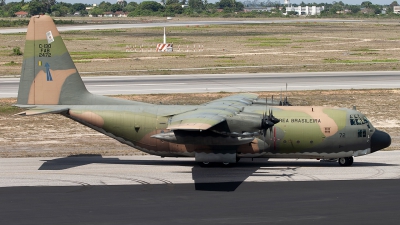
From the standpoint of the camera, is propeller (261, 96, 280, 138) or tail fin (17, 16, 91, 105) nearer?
propeller (261, 96, 280, 138)

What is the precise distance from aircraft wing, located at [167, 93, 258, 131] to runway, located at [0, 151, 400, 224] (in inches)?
109

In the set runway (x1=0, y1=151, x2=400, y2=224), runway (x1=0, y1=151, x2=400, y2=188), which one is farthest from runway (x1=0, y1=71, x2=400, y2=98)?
runway (x1=0, y1=151, x2=400, y2=224)

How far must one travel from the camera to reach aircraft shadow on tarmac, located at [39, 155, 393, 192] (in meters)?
25.8

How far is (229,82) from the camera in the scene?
2303 inches

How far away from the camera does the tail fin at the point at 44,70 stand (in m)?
29.3

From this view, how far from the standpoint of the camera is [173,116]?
28406 mm

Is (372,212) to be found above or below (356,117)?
below

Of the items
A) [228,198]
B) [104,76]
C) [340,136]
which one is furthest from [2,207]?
[104,76]

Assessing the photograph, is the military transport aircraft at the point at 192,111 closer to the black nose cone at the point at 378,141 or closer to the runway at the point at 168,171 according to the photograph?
the black nose cone at the point at 378,141

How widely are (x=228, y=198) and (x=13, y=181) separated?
9.89 m

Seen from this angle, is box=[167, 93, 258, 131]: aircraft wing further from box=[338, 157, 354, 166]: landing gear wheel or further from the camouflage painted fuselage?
box=[338, 157, 354, 166]: landing gear wheel

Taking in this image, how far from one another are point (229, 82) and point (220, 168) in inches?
1195

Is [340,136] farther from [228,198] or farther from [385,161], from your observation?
[228,198]

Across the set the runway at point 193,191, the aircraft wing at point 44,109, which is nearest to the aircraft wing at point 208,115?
the runway at point 193,191
